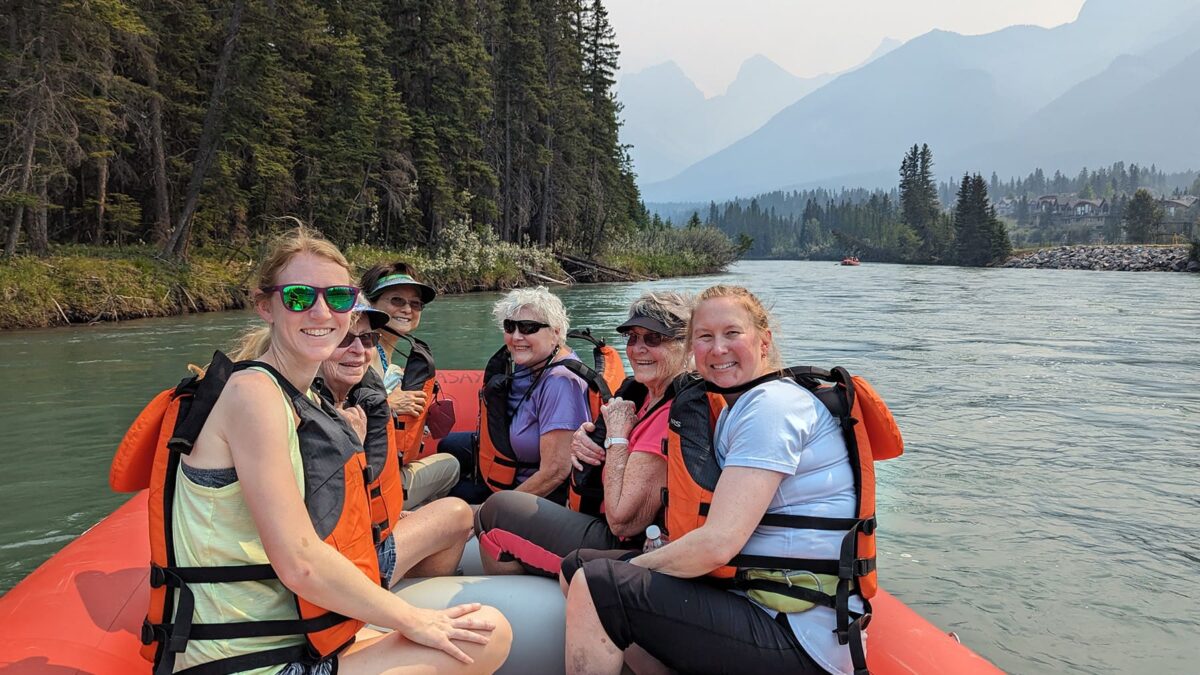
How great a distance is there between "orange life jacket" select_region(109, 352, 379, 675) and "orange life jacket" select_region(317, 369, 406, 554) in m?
0.34

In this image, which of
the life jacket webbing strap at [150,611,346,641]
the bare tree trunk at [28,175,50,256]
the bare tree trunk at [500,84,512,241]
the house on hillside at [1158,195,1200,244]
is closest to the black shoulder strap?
the life jacket webbing strap at [150,611,346,641]

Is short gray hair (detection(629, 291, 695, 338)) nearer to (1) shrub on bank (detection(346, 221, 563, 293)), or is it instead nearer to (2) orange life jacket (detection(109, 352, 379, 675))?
(2) orange life jacket (detection(109, 352, 379, 675))

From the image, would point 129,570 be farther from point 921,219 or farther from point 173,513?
point 921,219

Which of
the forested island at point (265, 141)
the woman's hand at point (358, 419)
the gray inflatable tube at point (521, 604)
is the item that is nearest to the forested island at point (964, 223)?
the forested island at point (265, 141)

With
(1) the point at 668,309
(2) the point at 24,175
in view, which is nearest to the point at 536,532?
(1) the point at 668,309

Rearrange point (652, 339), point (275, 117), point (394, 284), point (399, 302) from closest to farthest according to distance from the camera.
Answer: point (652, 339) → point (394, 284) → point (399, 302) → point (275, 117)

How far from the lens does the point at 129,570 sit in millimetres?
2385

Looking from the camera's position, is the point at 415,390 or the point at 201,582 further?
the point at 415,390

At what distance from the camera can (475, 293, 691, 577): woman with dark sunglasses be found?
84.3 inches

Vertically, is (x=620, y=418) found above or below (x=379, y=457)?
above

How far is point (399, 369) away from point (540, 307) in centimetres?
101

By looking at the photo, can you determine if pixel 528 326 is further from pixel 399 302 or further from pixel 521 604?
pixel 521 604

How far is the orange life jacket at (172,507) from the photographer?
1.41 m

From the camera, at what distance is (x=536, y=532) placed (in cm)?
237
